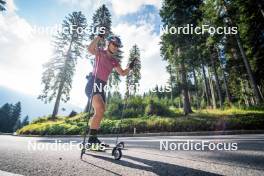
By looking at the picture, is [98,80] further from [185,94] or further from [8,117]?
[8,117]

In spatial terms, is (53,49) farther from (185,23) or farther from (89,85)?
(89,85)

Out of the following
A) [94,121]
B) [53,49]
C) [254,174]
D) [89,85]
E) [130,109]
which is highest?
[53,49]

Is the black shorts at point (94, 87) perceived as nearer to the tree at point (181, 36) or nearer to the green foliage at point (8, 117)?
the tree at point (181, 36)

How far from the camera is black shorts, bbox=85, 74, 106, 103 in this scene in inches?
174

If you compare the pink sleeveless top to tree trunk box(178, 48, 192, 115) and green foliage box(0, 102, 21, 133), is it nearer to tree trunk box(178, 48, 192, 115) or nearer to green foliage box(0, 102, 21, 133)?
tree trunk box(178, 48, 192, 115)

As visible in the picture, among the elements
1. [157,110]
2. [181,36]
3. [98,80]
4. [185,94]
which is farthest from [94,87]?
[181,36]

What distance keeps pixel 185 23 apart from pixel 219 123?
14030mm

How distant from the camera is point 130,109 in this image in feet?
80.4

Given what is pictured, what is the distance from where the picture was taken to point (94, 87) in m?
4.42

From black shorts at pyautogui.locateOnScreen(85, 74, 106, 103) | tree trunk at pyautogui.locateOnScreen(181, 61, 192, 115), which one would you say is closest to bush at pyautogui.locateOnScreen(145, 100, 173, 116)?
tree trunk at pyautogui.locateOnScreen(181, 61, 192, 115)

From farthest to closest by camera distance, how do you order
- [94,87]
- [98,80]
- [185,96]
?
[185,96] < [98,80] < [94,87]

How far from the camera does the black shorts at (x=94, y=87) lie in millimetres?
4426

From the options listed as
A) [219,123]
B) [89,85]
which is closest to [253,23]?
[219,123]

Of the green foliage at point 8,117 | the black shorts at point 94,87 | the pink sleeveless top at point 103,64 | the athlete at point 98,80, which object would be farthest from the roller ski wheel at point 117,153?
the green foliage at point 8,117
